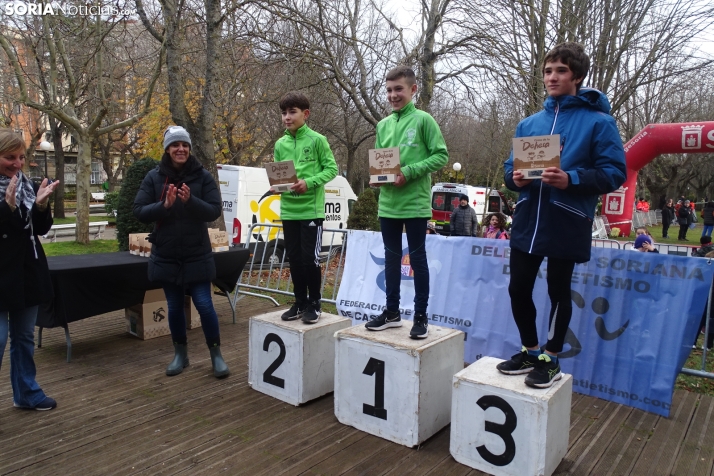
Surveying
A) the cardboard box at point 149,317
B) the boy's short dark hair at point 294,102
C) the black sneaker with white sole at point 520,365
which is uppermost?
the boy's short dark hair at point 294,102

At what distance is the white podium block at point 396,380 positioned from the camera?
3182mm

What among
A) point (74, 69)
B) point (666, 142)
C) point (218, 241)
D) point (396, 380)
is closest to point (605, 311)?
point (396, 380)

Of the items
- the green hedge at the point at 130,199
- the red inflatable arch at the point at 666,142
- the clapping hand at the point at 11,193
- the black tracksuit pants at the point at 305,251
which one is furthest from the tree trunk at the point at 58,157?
the red inflatable arch at the point at 666,142

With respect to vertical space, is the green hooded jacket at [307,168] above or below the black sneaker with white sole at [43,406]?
above

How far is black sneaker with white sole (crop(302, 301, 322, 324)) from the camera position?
398 cm

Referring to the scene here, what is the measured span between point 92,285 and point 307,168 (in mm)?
2435

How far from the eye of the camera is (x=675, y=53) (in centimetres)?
1195

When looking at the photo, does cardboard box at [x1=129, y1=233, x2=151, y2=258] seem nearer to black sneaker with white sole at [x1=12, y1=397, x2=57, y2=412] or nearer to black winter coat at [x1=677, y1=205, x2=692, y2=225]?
black sneaker with white sole at [x1=12, y1=397, x2=57, y2=412]

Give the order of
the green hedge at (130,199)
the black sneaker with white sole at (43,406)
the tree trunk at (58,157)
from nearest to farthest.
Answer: the black sneaker with white sole at (43,406) < the green hedge at (130,199) < the tree trunk at (58,157)

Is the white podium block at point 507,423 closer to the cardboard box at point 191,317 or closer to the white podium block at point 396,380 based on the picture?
the white podium block at point 396,380

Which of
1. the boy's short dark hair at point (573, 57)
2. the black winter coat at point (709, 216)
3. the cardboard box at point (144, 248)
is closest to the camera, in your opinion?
the boy's short dark hair at point (573, 57)

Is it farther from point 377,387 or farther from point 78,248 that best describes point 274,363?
point 78,248

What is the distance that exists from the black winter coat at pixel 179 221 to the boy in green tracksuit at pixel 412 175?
149 centimetres

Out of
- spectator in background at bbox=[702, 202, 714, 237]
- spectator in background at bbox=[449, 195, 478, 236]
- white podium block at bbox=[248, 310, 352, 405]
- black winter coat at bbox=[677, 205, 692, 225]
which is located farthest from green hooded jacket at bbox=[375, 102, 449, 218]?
black winter coat at bbox=[677, 205, 692, 225]
